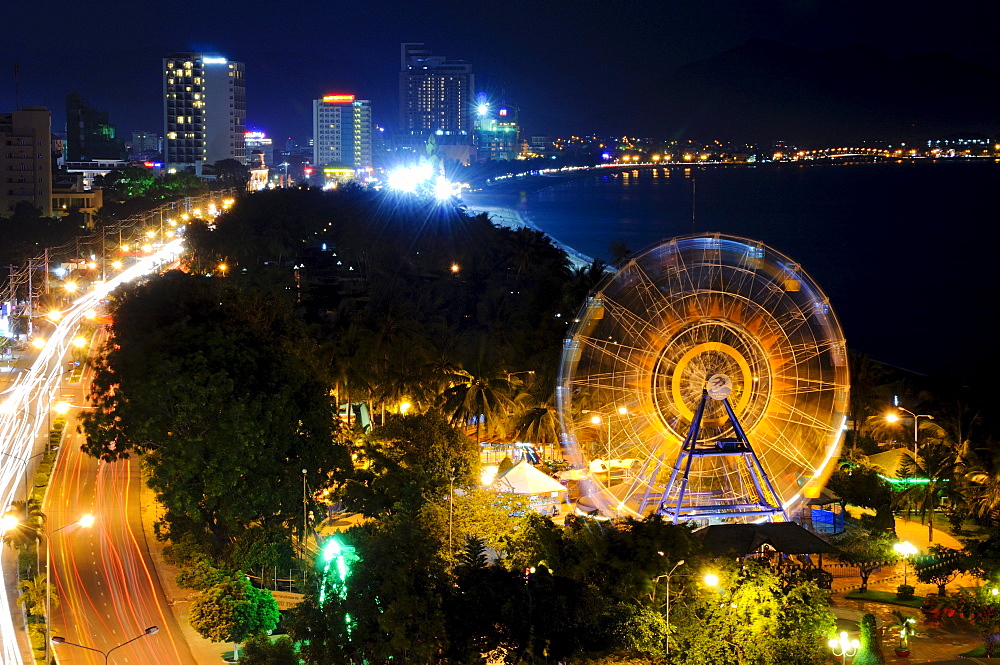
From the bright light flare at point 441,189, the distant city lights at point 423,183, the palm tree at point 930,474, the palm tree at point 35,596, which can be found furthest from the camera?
the distant city lights at point 423,183

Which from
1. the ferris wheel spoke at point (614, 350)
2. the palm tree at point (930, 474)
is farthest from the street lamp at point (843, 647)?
the palm tree at point (930, 474)

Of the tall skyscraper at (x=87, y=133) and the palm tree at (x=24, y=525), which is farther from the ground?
the tall skyscraper at (x=87, y=133)

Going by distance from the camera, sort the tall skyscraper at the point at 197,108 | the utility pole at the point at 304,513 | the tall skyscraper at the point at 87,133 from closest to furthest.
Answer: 1. the utility pole at the point at 304,513
2. the tall skyscraper at the point at 197,108
3. the tall skyscraper at the point at 87,133

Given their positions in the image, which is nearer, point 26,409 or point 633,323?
point 633,323

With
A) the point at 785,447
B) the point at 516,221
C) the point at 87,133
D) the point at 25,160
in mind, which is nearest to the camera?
the point at 785,447

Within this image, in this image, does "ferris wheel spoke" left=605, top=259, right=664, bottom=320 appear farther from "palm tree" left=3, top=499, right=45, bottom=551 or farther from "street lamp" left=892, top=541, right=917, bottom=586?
"palm tree" left=3, top=499, right=45, bottom=551

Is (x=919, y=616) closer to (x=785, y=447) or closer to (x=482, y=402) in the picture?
(x=785, y=447)

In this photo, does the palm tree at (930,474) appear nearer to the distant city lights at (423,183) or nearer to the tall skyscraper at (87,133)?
the distant city lights at (423,183)

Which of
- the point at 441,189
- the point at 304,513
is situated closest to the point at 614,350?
the point at 304,513

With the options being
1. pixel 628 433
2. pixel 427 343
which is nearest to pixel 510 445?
pixel 427 343
